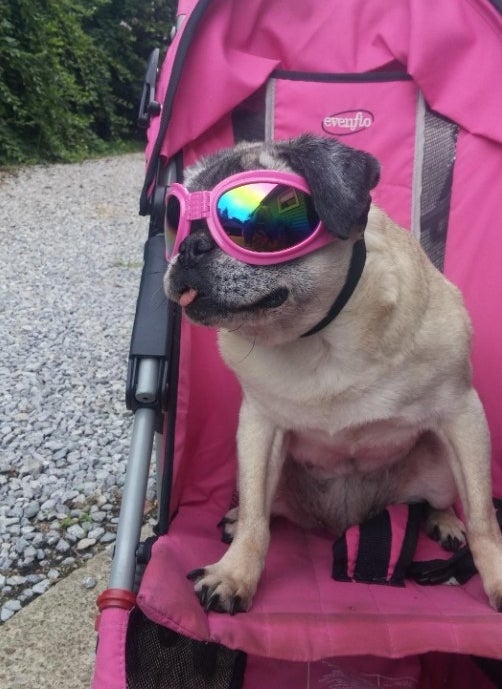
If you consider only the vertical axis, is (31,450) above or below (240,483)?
below

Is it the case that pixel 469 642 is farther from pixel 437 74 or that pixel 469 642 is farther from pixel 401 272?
pixel 437 74

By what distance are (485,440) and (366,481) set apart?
39cm

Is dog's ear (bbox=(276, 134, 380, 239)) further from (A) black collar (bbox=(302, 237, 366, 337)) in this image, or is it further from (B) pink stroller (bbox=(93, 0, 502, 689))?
(B) pink stroller (bbox=(93, 0, 502, 689))

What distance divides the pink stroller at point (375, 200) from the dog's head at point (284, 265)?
1.05 ft

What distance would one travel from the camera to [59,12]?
381 inches

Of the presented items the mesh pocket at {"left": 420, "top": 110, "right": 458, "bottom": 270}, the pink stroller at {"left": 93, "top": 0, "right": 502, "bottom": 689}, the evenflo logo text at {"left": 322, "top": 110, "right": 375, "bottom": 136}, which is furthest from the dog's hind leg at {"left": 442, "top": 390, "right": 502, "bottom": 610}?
the evenflo logo text at {"left": 322, "top": 110, "right": 375, "bottom": 136}

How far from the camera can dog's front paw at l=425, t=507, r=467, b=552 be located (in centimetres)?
206

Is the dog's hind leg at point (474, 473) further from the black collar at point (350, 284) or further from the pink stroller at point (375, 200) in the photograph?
the black collar at point (350, 284)

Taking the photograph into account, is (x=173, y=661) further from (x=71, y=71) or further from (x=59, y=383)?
(x=71, y=71)

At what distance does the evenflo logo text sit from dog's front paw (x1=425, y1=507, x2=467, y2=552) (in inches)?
46.1

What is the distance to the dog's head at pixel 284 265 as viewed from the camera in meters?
1.52

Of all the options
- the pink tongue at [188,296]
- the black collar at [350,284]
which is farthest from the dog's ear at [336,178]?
the pink tongue at [188,296]

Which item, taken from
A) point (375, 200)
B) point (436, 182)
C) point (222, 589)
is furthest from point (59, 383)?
point (222, 589)

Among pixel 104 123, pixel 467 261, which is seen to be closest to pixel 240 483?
pixel 467 261
